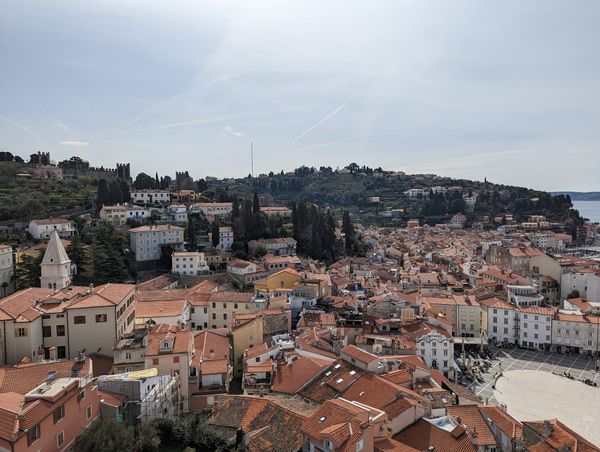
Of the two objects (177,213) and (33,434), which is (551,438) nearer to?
(33,434)

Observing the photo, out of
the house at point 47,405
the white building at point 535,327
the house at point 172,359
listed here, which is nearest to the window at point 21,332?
the house at point 47,405

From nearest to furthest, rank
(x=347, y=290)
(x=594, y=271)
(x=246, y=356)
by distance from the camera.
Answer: (x=246, y=356), (x=347, y=290), (x=594, y=271)

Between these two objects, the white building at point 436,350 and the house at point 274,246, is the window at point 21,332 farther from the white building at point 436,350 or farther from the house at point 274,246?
the house at point 274,246

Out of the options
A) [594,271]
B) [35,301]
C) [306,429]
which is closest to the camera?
[306,429]

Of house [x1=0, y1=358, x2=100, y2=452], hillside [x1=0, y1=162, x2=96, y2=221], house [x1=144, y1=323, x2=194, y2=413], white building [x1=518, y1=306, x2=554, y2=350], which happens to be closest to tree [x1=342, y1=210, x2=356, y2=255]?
white building [x1=518, y1=306, x2=554, y2=350]

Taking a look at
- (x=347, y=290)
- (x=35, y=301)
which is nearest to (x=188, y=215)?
(x=347, y=290)

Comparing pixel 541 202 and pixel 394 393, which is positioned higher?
pixel 541 202

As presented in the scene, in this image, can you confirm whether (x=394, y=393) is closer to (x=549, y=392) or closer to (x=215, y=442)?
(x=215, y=442)

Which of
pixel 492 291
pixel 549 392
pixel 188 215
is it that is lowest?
pixel 549 392
